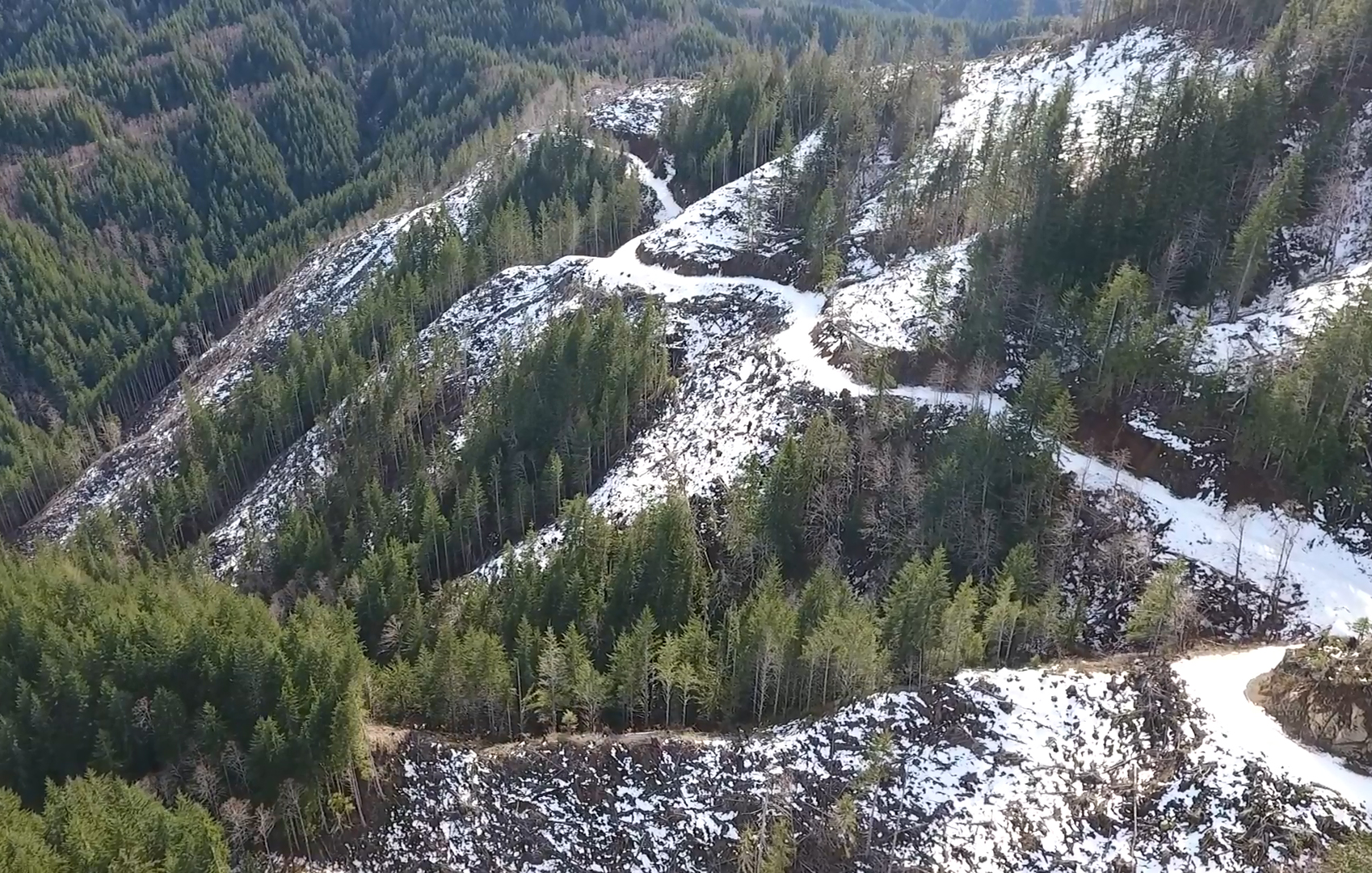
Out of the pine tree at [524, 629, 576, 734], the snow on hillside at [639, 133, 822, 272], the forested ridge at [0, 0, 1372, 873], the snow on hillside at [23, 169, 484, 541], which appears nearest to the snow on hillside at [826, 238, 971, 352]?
the forested ridge at [0, 0, 1372, 873]

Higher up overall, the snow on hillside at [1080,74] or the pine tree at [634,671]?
the snow on hillside at [1080,74]

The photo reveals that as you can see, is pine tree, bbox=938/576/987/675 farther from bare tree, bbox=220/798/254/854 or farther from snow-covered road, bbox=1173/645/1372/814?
bare tree, bbox=220/798/254/854

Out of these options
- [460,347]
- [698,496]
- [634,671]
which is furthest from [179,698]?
[460,347]

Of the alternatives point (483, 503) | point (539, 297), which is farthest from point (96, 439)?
point (483, 503)

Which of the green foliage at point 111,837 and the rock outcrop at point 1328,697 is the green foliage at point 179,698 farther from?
the rock outcrop at point 1328,697

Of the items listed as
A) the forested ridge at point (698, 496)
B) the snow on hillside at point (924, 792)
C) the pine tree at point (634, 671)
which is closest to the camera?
the snow on hillside at point (924, 792)

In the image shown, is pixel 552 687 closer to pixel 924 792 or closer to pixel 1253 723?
pixel 924 792

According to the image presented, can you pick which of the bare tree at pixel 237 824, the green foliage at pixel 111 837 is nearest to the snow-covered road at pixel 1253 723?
the bare tree at pixel 237 824
